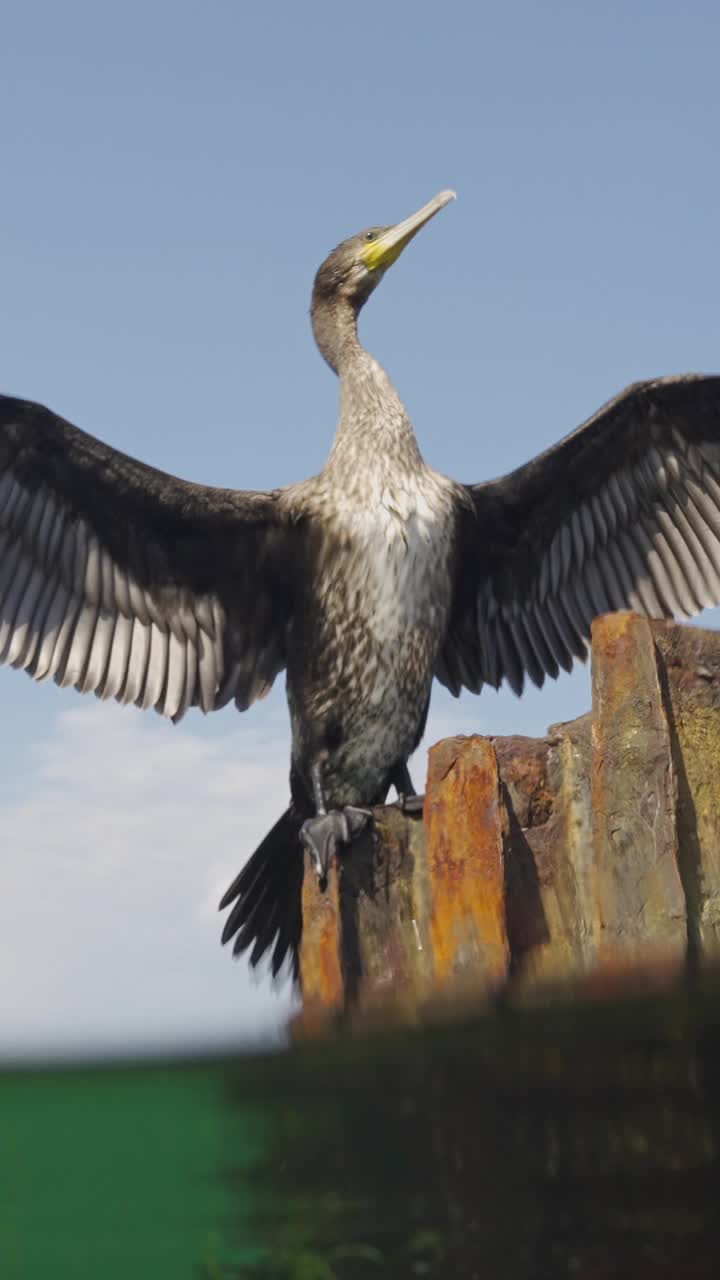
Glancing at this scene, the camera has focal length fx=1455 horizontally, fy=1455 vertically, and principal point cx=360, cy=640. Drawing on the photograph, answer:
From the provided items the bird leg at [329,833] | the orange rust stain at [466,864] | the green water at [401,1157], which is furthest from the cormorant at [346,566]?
the orange rust stain at [466,864]

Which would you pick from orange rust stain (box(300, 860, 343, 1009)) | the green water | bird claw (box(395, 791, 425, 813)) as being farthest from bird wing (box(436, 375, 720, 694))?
the green water

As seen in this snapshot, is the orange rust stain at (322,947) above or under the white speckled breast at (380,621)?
under

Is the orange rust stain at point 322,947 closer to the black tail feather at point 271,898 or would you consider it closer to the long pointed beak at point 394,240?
the black tail feather at point 271,898

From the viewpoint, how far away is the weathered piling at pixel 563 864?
5.02 meters

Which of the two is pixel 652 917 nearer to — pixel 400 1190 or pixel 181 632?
pixel 400 1190

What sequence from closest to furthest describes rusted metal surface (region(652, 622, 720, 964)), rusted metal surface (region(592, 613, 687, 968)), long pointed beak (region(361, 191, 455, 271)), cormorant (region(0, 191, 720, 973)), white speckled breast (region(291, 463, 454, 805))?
1. rusted metal surface (region(592, 613, 687, 968))
2. rusted metal surface (region(652, 622, 720, 964))
3. white speckled breast (region(291, 463, 454, 805))
4. cormorant (region(0, 191, 720, 973))
5. long pointed beak (region(361, 191, 455, 271))

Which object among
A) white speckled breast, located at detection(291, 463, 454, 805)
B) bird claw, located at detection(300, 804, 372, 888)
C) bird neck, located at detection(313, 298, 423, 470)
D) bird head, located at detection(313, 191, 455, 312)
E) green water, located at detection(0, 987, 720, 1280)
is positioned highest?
bird head, located at detection(313, 191, 455, 312)

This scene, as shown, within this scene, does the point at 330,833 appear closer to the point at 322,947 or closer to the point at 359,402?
the point at 322,947

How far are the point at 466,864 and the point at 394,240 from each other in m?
4.43

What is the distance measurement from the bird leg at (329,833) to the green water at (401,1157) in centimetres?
72

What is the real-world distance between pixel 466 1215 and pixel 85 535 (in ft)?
13.0

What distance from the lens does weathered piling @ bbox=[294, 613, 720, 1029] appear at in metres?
5.02

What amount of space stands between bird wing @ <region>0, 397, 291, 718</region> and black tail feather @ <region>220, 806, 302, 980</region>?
101 cm

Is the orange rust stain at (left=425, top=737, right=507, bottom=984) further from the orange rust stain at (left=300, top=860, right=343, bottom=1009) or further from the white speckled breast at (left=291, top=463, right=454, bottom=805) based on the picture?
the white speckled breast at (left=291, top=463, right=454, bottom=805)
